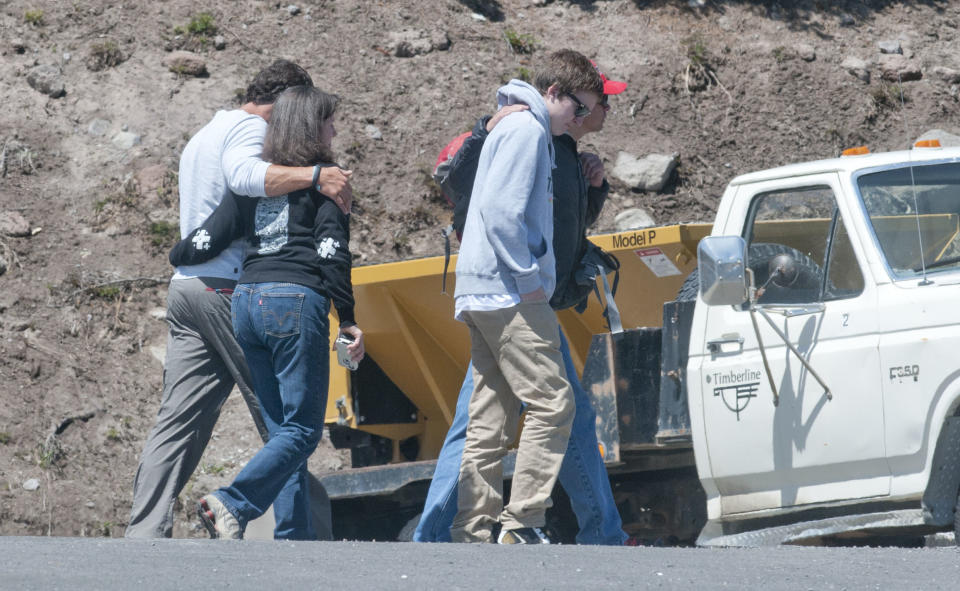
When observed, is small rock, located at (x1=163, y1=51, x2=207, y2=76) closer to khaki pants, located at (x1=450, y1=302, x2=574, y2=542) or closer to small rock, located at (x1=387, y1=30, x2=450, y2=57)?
small rock, located at (x1=387, y1=30, x2=450, y2=57)

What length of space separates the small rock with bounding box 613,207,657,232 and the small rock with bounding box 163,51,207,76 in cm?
462

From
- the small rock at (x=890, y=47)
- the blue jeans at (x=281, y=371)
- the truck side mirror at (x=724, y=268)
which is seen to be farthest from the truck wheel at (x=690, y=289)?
the small rock at (x=890, y=47)

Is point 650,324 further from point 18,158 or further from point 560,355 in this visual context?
point 18,158

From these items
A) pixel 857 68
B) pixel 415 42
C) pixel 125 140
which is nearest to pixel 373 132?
pixel 415 42

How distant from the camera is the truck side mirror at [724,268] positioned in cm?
459

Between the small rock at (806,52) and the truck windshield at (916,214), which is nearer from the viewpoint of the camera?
the truck windshield at (916,214)

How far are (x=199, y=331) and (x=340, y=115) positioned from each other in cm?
781

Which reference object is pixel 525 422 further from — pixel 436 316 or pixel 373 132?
pixel 373 132

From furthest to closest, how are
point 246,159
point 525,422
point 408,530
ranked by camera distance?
point 408,530, point 246,159, point 525,422

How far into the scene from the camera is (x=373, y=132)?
12242 millimetres

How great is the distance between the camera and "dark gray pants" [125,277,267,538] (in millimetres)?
4703

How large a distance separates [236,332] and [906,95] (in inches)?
417

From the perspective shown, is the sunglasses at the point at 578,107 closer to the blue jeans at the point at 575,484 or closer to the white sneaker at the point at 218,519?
the blue jeans at the point at 575,484

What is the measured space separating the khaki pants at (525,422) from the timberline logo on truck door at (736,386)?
3.66ft
